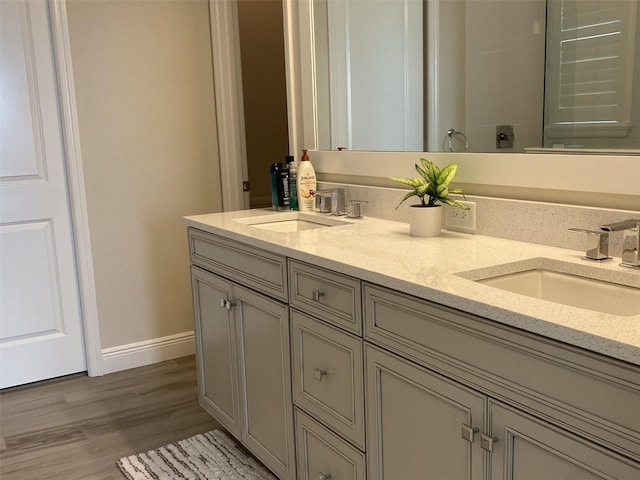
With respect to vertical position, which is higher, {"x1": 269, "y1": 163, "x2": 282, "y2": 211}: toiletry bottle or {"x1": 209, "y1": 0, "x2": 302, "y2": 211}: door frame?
{"x1": 209, "y1": 0, "x2": 302, "y2": 211}: door frame

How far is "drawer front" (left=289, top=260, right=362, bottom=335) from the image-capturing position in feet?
5.10

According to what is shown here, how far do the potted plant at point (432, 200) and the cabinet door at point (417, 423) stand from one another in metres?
0.49

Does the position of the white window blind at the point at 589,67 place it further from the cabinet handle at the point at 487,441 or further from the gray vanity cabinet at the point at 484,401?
the cabinet handle at the point at 487,441

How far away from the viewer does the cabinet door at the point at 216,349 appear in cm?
225

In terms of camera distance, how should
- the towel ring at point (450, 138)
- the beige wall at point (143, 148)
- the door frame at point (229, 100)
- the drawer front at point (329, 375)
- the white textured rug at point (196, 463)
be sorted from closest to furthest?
1. the drawer front at point (329, 375)
2. the towel ring at point (450, 138)
3. the white textured rug at point (196, 463)
4. the beige wall at point (143, 148)
5. the door frame at point (229, 100)

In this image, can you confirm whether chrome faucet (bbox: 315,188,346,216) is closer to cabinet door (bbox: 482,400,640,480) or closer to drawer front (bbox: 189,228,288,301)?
drawer front (bbox: 189,228,288,301)

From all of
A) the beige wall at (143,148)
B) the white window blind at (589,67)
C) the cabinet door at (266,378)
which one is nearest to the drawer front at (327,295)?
the cabinet door at (266,378)

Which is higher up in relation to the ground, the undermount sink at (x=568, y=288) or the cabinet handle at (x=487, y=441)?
the undermount sink at (x=568, y=288)

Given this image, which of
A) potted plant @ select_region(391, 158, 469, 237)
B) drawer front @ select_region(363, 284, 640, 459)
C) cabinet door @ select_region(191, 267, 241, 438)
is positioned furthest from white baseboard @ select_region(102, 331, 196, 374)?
drawer front @ select_region(363, 284, 640, 459)

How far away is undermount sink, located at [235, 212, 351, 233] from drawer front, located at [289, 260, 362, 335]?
1.86ft

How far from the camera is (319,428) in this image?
177 cm

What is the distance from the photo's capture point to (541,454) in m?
1.10

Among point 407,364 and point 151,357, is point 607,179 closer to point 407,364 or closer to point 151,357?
point 407,364

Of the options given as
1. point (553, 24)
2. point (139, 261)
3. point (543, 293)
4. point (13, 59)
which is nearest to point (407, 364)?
point (543, 293)
